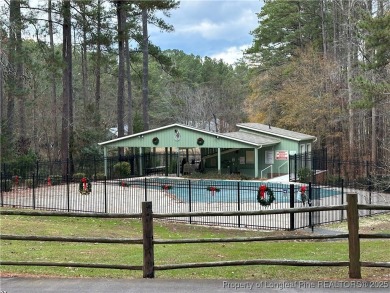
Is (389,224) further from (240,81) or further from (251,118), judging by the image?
(240,81)

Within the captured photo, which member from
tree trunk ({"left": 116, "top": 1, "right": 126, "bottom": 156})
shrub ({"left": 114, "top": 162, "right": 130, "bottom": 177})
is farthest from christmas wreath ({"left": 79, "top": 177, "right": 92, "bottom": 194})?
tree trunk ({"left": 116, "top": 1, "right": 126, "bottom": 156})

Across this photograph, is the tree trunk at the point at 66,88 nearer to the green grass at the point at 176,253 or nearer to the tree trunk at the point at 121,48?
the tree trunk at the point at 121,48

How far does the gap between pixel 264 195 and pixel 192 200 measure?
20.4 feet

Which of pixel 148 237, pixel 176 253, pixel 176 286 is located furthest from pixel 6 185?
pixel 176 286

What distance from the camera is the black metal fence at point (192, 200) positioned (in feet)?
Result: 56.9

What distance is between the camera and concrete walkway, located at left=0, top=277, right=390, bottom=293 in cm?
618

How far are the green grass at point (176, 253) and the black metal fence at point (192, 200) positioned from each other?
1587mm

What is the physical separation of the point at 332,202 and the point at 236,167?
14.8 meters

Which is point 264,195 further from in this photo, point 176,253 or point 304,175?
point 304,175

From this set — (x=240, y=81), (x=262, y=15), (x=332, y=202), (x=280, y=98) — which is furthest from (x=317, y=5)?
(x=332, y=202)

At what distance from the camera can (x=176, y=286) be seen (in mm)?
6352

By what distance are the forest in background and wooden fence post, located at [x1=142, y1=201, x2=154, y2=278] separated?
61.3 feet

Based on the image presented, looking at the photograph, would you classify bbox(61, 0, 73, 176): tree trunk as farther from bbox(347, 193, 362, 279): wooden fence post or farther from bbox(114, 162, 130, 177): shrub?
bbox(347, 193, 362, 279): wooden fence post

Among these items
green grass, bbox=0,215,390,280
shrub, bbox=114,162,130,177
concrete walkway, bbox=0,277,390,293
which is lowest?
green grass, bbox=0,215,390,280
